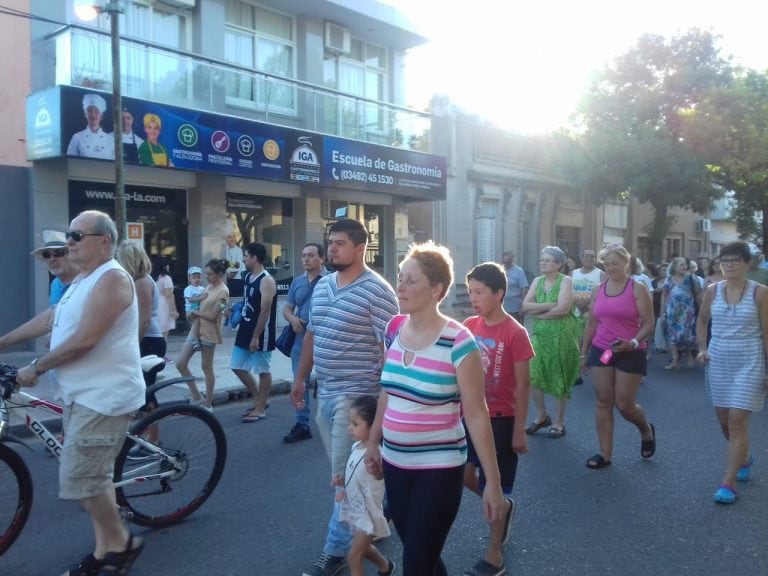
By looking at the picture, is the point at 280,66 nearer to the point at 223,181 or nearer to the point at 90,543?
the point at 223,181

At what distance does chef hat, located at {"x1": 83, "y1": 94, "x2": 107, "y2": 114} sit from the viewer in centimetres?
1103

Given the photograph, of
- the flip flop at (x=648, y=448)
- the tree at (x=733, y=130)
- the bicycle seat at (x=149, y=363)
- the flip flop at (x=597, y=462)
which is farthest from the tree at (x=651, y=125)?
the bicycle seat at (x=149, y=363)

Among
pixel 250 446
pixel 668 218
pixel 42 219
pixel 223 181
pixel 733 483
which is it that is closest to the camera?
pixel 733 483

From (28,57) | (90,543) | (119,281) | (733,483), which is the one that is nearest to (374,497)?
(119,281)

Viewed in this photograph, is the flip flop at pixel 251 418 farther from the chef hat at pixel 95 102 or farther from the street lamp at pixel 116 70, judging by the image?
the chef hat at pixel 95 102

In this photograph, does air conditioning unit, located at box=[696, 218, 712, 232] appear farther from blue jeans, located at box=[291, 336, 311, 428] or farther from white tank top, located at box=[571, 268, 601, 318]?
blue jeans, located at box=[291, 336, 311, 428]

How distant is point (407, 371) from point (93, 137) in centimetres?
975

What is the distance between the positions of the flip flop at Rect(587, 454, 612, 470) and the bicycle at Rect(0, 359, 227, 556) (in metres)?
2.84

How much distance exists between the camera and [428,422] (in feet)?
9.45

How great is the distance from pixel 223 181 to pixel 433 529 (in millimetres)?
12125

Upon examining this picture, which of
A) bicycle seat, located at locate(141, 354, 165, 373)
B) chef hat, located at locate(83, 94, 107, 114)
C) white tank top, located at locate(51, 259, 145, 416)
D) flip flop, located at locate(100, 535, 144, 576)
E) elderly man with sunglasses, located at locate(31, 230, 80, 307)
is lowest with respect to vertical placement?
flip flop, located at locate(100, 535, 144, 576)

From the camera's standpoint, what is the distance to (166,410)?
15.1 feet

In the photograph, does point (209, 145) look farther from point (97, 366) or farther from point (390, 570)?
point (390, 570)

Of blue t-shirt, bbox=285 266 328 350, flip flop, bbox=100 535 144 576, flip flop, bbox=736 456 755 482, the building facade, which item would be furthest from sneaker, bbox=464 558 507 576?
the building facade
